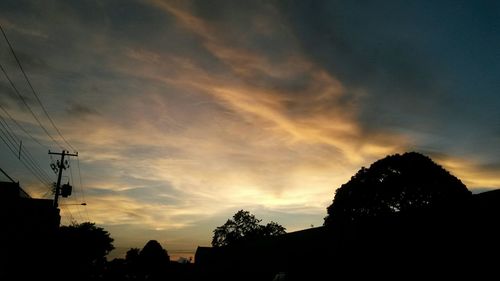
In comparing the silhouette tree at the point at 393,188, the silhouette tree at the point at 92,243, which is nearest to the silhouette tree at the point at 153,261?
the silhouette tree at the point at 92,243

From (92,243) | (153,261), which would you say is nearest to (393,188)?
(153,261)

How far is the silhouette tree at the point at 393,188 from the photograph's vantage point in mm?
39719

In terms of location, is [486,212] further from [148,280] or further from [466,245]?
[148,280]

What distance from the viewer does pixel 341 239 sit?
76.7ft

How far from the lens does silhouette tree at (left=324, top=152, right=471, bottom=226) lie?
130ft

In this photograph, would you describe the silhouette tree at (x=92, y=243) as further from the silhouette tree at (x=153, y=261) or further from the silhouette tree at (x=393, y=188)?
the silhouette tree at (x=393, y=188)

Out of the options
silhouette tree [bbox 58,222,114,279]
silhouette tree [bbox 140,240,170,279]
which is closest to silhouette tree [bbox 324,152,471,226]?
silhouette tree [bbox 140,240,170,279]

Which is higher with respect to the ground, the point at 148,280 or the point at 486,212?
the point at 486,212

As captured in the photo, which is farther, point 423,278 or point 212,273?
point 212,273

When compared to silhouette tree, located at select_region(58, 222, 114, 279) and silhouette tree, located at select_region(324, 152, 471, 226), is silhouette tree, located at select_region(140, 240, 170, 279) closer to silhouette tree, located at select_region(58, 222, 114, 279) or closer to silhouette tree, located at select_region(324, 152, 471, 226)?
silhouette tree, located at select_region(58, 222, 114, 279)

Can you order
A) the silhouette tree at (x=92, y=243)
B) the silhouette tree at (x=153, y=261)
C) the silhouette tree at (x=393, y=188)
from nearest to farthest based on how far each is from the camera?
the silhouette tree at (x=393, y=188) < the silhouette tree at (x=153, y=261) < the silhouette tree at (x=92, y=243)

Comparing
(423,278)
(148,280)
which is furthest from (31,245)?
(423,278)

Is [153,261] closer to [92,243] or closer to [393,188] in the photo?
[92,243]

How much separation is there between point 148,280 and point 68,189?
26.8 meters
